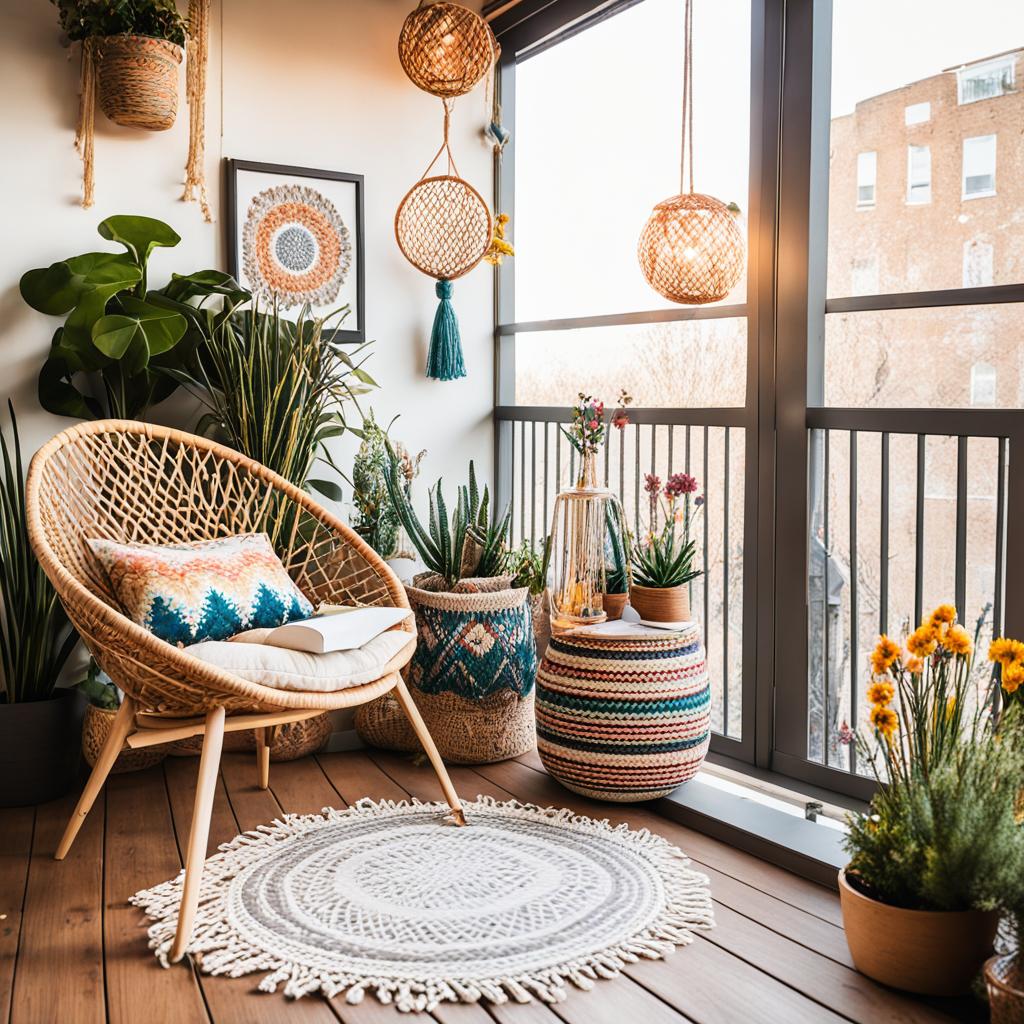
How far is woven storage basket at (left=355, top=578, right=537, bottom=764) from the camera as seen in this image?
297 cm

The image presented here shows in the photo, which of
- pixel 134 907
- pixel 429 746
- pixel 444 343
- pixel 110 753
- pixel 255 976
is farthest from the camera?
pixel 444 343

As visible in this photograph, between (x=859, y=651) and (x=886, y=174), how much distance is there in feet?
3.94

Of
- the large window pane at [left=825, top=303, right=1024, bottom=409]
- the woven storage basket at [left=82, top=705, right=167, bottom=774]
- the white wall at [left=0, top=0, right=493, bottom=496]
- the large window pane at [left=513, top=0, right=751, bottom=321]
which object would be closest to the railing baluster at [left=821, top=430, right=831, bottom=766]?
the large window pane at [left=825, top=303, right=1024, bottom=409]

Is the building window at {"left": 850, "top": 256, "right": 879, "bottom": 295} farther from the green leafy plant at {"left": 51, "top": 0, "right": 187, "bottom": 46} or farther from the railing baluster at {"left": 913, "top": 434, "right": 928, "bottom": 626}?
the green leafy plant at {"left": 51, "top": 0, "right": 187, "bottom": 46}

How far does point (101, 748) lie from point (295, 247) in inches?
66.9

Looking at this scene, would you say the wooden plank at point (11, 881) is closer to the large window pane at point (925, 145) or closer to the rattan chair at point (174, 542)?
the rattan chair at point (174, 542)

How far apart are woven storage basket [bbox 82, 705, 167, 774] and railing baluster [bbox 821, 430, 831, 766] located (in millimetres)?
1852

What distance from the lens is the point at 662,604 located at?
9.16ft

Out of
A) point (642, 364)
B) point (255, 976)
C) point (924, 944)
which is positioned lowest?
point (255, 976)

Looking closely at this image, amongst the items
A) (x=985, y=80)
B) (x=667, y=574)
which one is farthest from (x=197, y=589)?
(x=985, y=80)

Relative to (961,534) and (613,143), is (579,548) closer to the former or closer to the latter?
(961,534)

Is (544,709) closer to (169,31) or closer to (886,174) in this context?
(886,174)

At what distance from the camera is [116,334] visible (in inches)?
109

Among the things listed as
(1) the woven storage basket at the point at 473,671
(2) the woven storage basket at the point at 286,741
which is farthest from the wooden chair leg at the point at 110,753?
(1) the woven storage basket at the point at 473,671
